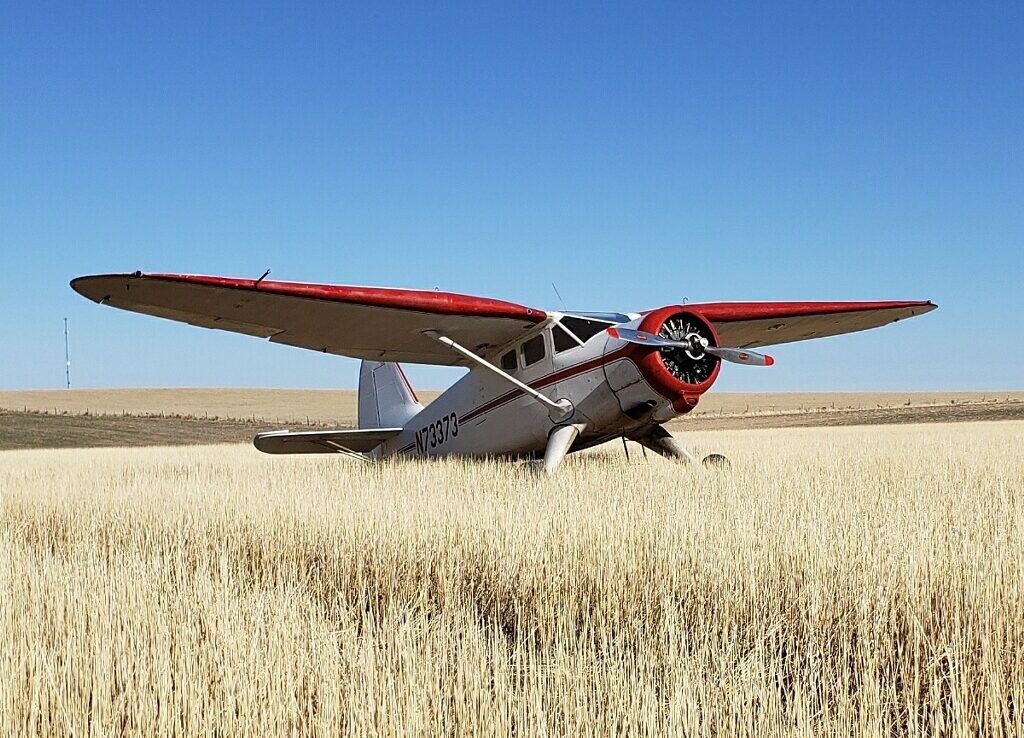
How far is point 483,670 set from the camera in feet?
9.89

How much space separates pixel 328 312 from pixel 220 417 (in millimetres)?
50643

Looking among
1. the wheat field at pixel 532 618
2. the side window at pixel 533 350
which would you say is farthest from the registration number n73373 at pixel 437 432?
the wheat field at pixel 532 618

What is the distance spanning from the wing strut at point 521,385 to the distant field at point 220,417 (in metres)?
33.2

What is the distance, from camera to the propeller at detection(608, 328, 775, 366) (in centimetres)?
1012

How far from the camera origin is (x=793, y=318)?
13758 mm

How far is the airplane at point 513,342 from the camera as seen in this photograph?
10148mm

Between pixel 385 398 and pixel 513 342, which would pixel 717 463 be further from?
pixel 385 398

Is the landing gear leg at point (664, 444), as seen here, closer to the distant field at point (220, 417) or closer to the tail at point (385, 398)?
the tail at point (385, 398)

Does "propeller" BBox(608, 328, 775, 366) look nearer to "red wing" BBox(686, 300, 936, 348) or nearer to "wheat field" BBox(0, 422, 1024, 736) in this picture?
"red wing" BBox(686, 300, 936, 348)

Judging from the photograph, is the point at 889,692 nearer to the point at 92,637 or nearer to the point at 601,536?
the point at 601,536

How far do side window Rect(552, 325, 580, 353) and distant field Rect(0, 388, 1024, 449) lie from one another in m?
33.1

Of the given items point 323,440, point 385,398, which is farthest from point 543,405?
point 385,398

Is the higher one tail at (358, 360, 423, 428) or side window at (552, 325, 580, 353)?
side window at (552, 325, 580, 353)

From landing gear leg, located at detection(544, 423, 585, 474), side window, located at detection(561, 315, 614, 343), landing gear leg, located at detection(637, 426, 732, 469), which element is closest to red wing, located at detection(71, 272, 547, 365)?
side window, located at detection(561, 315, 614, 343)
